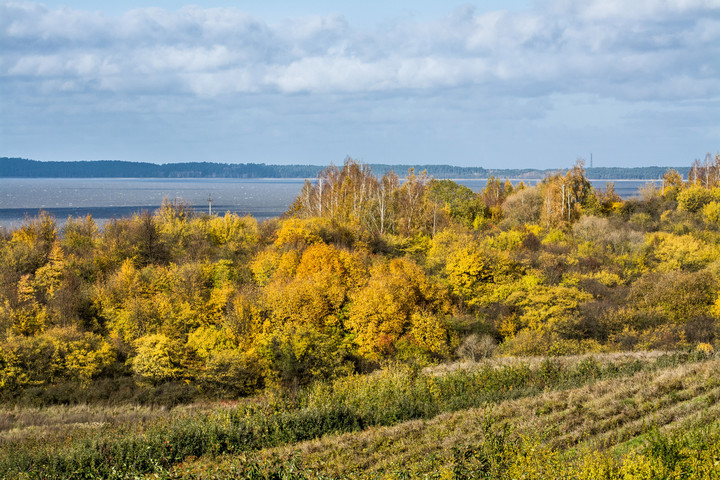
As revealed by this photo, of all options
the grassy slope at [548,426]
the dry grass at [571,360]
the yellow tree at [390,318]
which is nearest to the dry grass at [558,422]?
the grassy slope at [548,426]

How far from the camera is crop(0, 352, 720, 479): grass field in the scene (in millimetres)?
14180

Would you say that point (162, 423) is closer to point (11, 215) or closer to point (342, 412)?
point (342, 412)

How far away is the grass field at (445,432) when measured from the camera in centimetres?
1418

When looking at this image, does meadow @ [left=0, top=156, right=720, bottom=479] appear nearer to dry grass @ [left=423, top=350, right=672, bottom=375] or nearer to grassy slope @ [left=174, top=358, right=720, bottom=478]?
grassy slope @ [left=174, top=358, right=720, bottom=478]

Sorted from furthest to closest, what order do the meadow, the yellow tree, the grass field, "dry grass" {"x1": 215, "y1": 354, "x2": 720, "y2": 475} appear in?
the yellow tree, the meadow, "dry grass" {"x1": 215, "y1": 354, "x2": 720, "y2": 475}, the grass field

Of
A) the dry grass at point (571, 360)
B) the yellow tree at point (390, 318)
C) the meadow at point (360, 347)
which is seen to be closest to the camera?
the meadow at point (360, 347)

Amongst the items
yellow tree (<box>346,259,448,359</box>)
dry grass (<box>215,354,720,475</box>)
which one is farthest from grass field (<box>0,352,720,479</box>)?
yellow tree (<box>346,259,448,359</box>)

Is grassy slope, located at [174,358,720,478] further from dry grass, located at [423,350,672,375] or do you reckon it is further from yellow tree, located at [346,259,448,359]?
yellow tree, located at [346,259,448,359]

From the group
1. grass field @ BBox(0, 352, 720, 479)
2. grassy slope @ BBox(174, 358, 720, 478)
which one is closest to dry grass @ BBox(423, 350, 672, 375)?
grass field @ BBox(0, 352, 720, 479)

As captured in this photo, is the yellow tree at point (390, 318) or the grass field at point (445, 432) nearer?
the grass field at point (445, 432)

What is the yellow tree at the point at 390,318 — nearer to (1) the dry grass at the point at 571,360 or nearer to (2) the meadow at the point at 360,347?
(2) the meadow at the point at 360,347

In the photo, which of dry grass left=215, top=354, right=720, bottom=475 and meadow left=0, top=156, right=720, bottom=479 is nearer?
dry grass left=215, top=354, right=720, bottom=475

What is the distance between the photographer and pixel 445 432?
21078 millimetres

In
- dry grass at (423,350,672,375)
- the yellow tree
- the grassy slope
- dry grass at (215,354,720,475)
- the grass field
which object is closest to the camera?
the grass field
